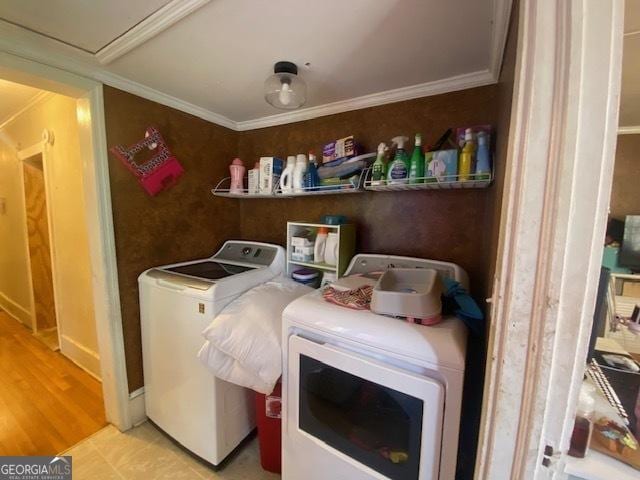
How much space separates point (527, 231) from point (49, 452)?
7.85 ft

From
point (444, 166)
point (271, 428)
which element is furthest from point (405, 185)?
point (271, 428)

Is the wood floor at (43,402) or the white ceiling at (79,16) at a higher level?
the white ceiling at (79,16)

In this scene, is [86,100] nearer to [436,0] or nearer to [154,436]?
[436,0]

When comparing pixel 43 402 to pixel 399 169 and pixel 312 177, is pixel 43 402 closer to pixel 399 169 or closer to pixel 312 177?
pixel 312 177

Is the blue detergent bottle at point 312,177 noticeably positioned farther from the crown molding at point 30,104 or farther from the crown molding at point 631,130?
the crown molding at point 30,104

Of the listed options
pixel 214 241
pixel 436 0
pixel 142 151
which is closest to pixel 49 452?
pixel 214 241

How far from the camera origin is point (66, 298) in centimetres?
219

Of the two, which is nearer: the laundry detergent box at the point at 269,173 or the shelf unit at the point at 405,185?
the shelf unit at the point at 405,185

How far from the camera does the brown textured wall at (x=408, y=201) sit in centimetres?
129

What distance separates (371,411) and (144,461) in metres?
1.35

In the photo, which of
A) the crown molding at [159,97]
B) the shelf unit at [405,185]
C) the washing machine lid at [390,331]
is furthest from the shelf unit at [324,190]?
the washing machine lid at [390,331]

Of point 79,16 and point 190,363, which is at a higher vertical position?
point 79,16

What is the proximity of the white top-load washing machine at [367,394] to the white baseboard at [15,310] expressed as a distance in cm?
356

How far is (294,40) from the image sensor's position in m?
1.02
